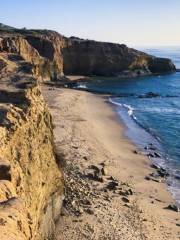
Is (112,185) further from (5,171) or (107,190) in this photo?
(5,171)

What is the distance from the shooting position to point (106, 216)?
26781 mm

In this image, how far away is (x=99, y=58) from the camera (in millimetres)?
103250

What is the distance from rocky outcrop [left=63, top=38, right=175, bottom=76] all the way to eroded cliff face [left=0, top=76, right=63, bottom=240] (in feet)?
256

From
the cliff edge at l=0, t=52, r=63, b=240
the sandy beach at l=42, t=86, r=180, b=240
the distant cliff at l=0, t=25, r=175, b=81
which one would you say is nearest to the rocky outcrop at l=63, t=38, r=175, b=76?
the distant cliff at l=0, t=25, r=175, b=81

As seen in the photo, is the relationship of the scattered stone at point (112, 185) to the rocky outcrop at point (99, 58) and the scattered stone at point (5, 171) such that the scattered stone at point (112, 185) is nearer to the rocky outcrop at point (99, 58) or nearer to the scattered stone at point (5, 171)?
the scattered stone at point (5, 171)

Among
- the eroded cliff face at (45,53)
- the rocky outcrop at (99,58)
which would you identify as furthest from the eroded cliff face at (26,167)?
the rocky outcrop at (99,58)

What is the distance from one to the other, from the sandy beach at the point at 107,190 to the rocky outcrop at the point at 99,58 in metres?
51.2

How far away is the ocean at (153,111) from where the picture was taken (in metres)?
43.4

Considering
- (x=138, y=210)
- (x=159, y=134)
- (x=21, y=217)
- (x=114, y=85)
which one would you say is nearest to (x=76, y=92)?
(x=114, y=85)

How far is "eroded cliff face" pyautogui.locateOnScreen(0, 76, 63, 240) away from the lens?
12.2 m

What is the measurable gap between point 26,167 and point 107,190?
13559 millimetres

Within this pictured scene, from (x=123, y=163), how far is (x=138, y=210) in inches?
433

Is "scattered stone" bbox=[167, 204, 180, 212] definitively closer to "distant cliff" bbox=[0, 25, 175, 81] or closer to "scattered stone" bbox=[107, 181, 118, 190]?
"scattered stone" bbox=[107, 181, 118, 190]

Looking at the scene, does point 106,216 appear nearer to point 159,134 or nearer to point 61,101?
point 159,134
